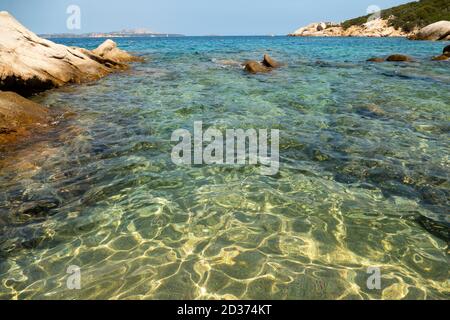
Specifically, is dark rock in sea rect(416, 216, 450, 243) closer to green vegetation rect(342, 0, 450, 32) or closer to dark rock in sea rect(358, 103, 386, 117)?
dark rock in sea rect(358, 103, 386, 117)

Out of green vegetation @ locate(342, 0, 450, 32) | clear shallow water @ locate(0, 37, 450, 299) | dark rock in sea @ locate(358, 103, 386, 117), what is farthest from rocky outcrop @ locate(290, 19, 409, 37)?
clear shallow water @ locate(0, 37, 450, 299)

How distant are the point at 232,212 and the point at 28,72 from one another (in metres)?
15.4

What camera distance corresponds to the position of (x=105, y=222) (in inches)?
245

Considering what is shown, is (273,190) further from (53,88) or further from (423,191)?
(53,88)

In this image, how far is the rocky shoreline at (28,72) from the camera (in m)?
11.1

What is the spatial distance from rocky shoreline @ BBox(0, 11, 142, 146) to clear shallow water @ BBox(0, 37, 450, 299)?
1344mm

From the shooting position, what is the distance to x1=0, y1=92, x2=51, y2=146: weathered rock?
34.0 ft

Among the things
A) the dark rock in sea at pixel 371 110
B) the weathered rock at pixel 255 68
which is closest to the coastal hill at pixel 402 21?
the weathered rock at pixel 255 68

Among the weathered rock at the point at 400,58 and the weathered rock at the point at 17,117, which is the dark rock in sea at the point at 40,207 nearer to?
the weathered rock at the point at 17,117

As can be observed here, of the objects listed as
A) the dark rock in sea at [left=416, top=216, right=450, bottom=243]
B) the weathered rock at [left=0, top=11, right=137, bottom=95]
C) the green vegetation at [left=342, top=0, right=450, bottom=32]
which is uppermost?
the green vegetation at [left=342, top=0, right=450, bottom=32]

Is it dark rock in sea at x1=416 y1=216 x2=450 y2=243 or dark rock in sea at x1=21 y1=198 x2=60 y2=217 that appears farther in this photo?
dark rock in sea at x1=21 y1=198 x2=60 y2=217

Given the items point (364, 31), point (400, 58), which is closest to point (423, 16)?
point (364, 31)

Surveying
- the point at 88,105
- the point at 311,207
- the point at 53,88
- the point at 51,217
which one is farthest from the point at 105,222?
the point at 53,88

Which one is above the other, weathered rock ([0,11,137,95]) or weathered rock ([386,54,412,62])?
weathered rock ([386,54,412,62])
